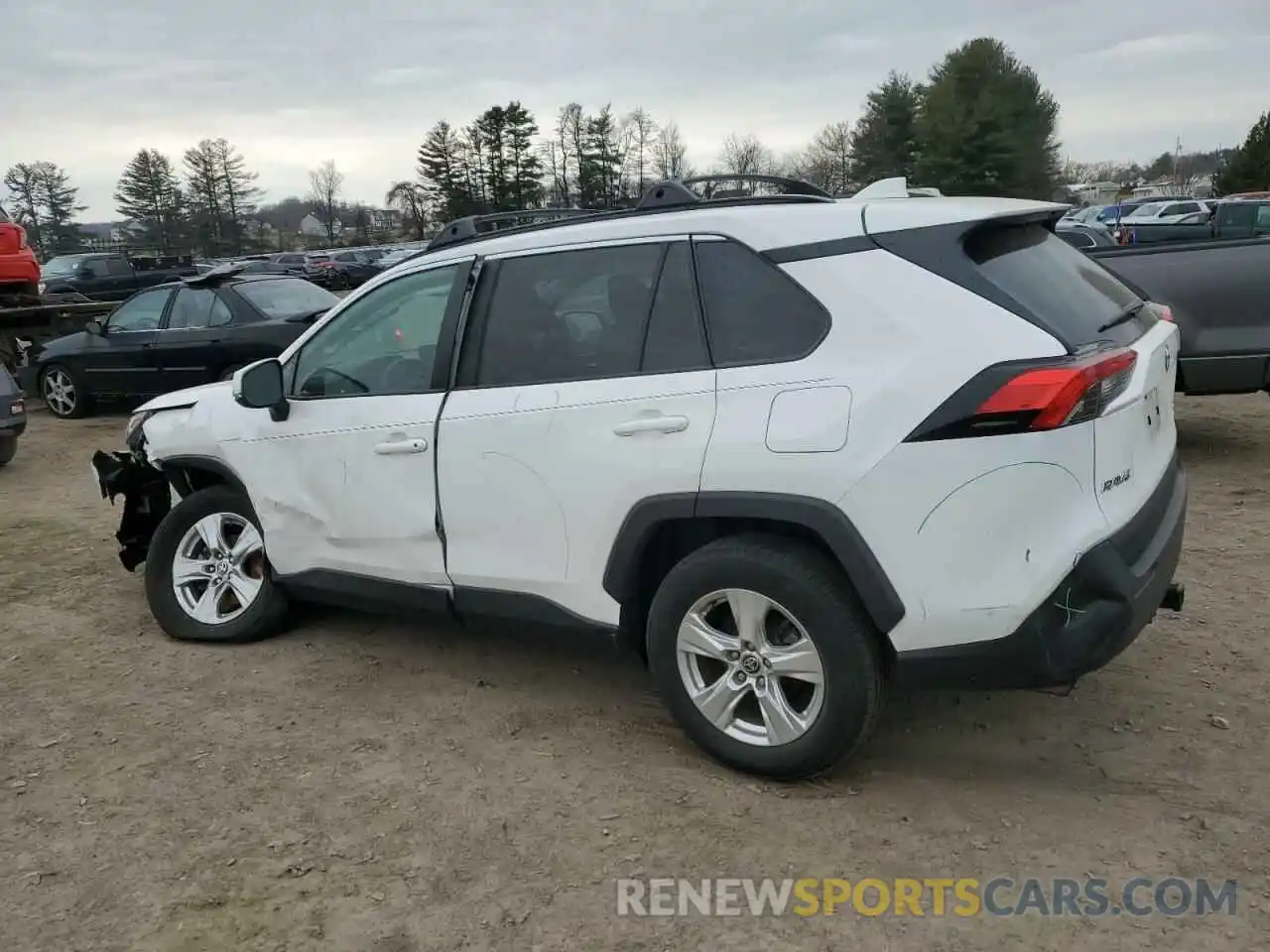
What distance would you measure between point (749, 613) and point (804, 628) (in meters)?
0.19

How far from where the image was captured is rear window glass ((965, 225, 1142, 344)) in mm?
3076

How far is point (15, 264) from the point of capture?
46.9ft

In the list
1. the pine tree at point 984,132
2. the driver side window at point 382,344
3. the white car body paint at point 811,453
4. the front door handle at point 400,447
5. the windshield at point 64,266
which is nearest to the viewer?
the white car body paint at point 811,453

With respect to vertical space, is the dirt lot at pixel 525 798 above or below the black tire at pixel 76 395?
below

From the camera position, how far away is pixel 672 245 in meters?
3.55

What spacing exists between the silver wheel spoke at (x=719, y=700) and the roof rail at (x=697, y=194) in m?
1.68

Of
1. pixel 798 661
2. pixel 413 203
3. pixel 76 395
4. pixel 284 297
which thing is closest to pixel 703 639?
pixel 798 661

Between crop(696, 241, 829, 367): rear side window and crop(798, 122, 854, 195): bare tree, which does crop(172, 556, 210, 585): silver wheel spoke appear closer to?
crop(696, 241, 829, 367): rear side window

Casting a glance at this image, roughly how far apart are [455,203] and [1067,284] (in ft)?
227

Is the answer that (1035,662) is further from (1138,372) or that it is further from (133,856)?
(133,856)

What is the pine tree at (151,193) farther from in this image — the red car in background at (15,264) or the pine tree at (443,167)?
the red car in background at (15,264)

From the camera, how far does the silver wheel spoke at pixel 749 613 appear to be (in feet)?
10.8

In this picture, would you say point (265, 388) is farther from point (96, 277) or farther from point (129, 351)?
point (96, 277)

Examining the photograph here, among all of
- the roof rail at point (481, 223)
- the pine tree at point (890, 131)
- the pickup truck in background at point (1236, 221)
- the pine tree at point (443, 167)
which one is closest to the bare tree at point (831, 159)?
the pine tree at point (890, 131)
